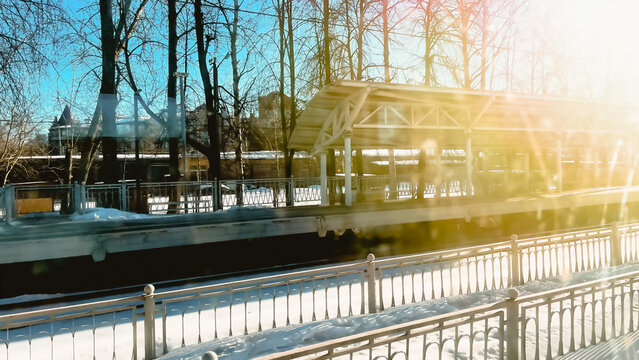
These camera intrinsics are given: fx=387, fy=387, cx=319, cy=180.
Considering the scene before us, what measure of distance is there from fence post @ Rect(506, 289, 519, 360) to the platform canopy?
8189 mm

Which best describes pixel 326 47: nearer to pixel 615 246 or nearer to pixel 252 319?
pixel 615 246

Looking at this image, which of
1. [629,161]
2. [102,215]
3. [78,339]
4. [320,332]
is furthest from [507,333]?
[629,161]

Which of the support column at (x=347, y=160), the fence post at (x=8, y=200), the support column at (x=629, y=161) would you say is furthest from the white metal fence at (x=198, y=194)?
the support column at (x=629, y=161)

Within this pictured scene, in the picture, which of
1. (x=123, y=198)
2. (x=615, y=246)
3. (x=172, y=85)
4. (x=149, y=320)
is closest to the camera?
(x=149, y=320)

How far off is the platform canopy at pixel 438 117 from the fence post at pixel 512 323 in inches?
322

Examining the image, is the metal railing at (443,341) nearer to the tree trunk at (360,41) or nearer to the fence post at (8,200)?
the fence post at (8,200)

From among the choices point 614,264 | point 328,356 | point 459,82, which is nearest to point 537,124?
point 459,82

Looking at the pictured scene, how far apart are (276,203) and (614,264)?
36.2 ft

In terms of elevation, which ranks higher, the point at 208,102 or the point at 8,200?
the point at 208,102

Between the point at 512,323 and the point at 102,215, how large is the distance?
1228 cm

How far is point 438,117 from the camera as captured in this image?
14109 millimetres

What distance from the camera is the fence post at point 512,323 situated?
3.85m

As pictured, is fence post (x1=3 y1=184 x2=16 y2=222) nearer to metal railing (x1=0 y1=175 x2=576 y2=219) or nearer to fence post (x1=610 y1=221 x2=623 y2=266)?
metal railing (x1=0 y1=175 x2=576 y2=219)

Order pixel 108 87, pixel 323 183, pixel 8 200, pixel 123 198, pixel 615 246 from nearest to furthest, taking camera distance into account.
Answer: pixel 615 246, pixel 8 200, pixel 123 198, pixel 108 87, pixel 323 183
